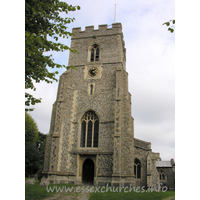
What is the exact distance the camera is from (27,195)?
8.48 m

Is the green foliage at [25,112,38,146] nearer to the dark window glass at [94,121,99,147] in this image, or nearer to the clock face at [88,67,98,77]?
the clock face at [88,67,98,77]

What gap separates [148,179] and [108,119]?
6558 mm

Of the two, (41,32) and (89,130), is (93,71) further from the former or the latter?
(41,32)

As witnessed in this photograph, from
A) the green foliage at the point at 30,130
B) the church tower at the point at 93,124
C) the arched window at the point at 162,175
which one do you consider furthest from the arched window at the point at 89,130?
the arched window at the point at 162,175

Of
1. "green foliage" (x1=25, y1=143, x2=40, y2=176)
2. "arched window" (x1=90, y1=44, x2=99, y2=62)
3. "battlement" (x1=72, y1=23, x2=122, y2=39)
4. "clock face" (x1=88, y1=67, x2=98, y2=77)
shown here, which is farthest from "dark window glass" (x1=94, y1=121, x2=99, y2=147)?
"battlement" (x1=72, y1=23, x2=122, y2=39)

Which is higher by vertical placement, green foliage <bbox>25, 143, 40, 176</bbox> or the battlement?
the battlement

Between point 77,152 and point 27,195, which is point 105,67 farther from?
point 27,195

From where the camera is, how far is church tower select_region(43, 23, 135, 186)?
1458 cm

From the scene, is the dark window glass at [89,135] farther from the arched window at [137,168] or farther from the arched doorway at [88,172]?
the arched window at [137,168]

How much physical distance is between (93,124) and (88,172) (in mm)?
4145

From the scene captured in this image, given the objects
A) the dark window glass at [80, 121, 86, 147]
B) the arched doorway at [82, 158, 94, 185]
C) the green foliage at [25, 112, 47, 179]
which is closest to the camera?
the arched doorway at [82, 158, 94, 185]

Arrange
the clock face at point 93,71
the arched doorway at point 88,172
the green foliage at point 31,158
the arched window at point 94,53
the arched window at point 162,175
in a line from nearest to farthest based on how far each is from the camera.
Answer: the arched doorway at point 88,172
the clock face at point 93,71
the arched window at point 94,53
the green foliage at point 31,158
the arched window at point 162,175

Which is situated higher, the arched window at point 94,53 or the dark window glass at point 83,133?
the arched window at point 94,53

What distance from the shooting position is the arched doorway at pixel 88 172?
609 inches
